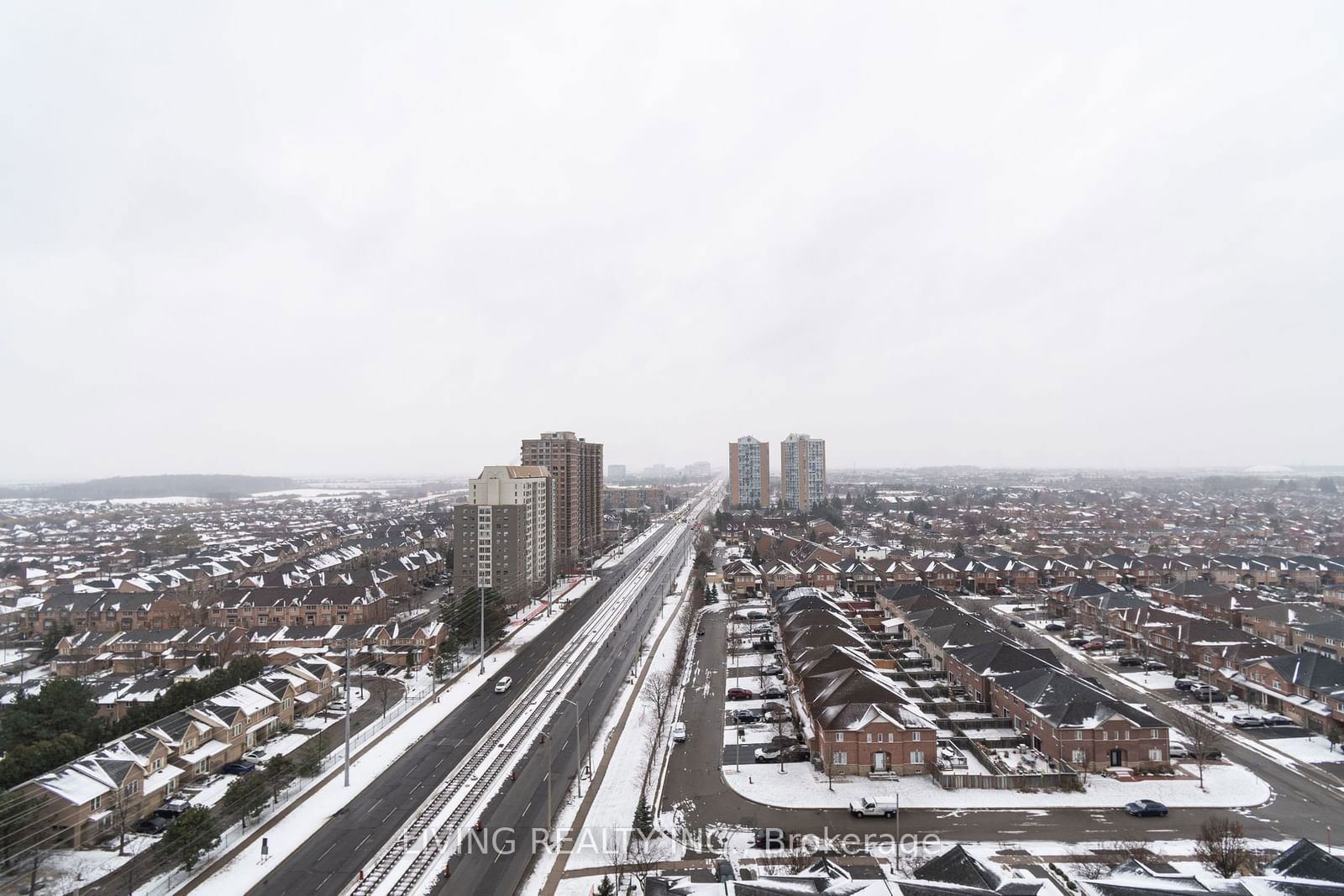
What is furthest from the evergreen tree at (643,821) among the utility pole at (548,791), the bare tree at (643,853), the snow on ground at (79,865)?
the snow on ground at (79,865)

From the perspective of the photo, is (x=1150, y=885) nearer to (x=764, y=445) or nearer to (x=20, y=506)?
(x=764, y=445)

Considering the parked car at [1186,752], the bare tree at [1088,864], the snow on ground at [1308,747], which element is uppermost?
the bare tree at [1088,864]

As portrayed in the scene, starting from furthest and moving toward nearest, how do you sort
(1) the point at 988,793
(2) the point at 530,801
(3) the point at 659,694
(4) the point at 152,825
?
(3) the point at 659,694
(1) the point at 988,793
(2) the point at 530,801
(4) the point at 152,825

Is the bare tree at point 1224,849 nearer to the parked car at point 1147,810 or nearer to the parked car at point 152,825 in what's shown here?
the parked car at point 1147,810

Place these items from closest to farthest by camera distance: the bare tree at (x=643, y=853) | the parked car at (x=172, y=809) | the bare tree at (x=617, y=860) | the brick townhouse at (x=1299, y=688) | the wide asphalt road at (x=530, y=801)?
the bare tree at (x=617, y=860), the bare tree at (x=643, y=853), the wide asphalt road at (x=530, y=801), the parked car at (x=172, y=809), the brick townhouse at (x=1299, y=688)

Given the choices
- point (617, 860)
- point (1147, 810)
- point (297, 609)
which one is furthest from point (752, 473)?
point (617, 860)

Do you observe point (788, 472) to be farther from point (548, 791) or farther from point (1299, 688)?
point (548, 791)
